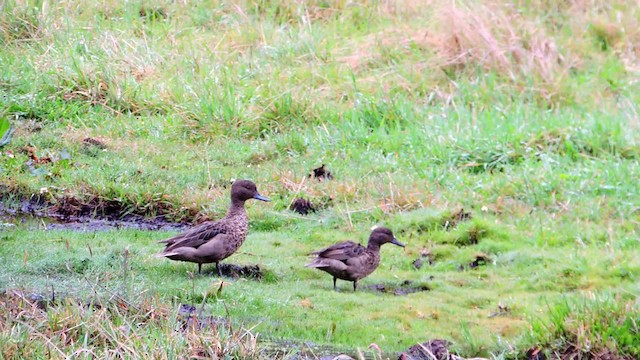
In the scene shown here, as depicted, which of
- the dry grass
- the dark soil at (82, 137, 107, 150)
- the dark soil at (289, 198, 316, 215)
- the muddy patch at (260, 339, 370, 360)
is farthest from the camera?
the dark soil at (82, 137, 107, 150)

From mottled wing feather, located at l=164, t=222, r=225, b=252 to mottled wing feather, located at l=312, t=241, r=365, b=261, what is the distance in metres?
0.81

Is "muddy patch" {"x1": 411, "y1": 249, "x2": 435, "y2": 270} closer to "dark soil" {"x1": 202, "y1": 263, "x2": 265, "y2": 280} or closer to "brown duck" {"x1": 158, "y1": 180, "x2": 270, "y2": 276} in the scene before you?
"dark soil" {"x1": 202, "y1": 263, "x2": 265, "y2": 280}

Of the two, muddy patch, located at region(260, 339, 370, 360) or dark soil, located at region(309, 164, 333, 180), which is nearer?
muddy patch, located at region(260, 339, 370, 360)

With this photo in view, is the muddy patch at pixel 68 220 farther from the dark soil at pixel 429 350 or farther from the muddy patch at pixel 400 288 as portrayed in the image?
the dark soil at pixel 429 350

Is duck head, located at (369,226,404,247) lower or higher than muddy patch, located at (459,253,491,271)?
higher

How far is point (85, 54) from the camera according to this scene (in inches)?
514

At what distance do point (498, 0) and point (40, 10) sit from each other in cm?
656

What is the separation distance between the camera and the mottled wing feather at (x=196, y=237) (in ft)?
25.7

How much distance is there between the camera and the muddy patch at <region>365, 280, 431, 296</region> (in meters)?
8.10

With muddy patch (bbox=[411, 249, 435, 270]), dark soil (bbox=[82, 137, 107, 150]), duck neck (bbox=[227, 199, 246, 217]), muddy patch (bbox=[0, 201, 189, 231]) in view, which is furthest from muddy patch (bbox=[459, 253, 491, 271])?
dark soil (bbox=[82, 137, 107, 150])

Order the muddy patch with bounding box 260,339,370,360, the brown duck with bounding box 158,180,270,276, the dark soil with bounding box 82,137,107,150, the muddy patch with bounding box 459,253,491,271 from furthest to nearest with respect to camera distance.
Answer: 1. the dark soil with bounding box 82,137,107,150
2. the muddy patch with bounding box 459,253,491,271
3. the brown duck with bounding box 158,180,270,276
4. the muddy patch with bounding box 260,339,370,360

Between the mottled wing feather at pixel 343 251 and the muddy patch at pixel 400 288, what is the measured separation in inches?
14.4

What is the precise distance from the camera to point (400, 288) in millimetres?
8172

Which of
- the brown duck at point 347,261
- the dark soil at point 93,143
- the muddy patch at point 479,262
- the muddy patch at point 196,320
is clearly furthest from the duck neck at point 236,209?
the dark soil at point 93,143
